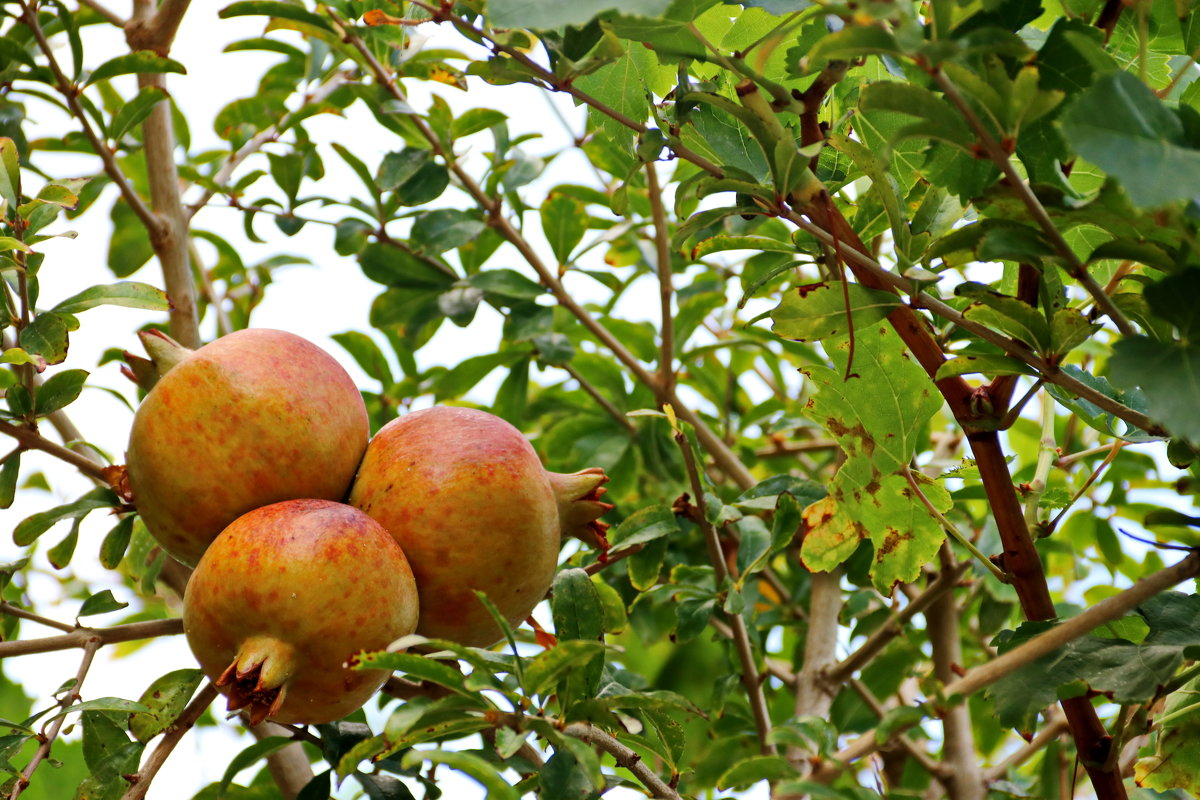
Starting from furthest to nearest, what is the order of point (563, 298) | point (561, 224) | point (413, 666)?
point (561, 224), point (563, 298), point (413, 666)

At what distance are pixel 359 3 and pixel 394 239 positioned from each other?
0.36m

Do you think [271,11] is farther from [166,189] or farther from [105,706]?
[105,706]

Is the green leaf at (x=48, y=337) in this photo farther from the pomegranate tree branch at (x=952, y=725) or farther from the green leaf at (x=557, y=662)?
the pomegranate tree branch at (x=952, y=725)

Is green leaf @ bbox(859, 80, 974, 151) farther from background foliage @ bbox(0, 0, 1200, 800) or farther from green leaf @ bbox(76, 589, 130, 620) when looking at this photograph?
green leaf @ bbox(76, 589, 130, 620)

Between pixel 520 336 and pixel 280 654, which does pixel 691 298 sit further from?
pixel 280 654

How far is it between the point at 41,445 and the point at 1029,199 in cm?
96

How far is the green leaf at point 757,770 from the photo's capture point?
2.45ft

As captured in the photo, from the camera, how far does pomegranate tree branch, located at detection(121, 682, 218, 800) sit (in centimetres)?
90

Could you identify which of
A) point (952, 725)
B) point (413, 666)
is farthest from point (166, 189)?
point (952, 725)

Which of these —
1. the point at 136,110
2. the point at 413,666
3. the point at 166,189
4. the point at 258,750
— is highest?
the point at 136,110

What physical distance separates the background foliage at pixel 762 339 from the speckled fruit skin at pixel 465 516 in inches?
1.9

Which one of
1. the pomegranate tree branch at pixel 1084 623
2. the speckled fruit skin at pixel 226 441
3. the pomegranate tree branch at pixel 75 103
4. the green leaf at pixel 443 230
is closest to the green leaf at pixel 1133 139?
the pomegranate tree branch at pixel 1084 623

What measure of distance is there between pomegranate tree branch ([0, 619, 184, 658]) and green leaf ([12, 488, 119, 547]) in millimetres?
130

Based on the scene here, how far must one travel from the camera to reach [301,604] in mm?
813
